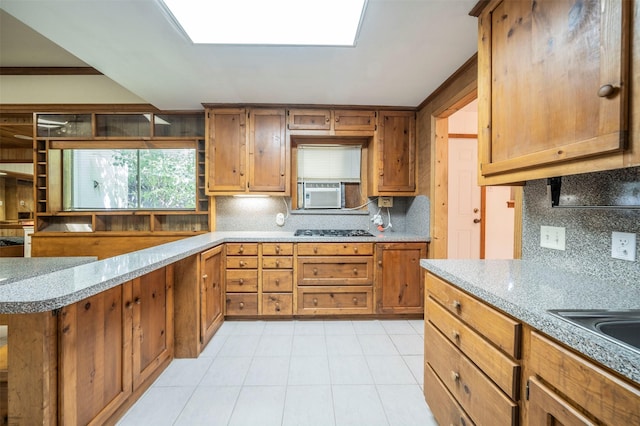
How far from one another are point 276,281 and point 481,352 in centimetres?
204

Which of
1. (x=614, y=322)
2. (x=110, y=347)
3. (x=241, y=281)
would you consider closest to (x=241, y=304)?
(x=241, y=281)

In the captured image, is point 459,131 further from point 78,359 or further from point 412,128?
point 78,359

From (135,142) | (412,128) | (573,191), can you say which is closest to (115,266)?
(573,191)

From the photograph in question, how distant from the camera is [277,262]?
2691mm

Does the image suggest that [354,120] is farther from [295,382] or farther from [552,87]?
[295,382]

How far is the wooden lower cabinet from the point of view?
1028 millimetres

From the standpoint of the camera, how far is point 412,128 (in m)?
2.97

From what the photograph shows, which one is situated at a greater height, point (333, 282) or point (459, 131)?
point (459, 131)

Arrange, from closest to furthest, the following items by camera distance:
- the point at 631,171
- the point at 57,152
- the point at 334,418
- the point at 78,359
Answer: the point at 631,171
the point at 78,359
the point at 334,418
the point at 57,152

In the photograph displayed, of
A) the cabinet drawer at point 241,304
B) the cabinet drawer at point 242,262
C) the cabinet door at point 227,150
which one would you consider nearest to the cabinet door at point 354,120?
the cabinet door at point 227,150

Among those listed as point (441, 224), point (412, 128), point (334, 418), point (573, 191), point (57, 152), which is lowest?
point (334, 418)

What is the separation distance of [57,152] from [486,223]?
5.67 m

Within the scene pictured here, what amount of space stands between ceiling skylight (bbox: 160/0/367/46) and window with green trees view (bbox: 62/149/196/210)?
6.09 feet

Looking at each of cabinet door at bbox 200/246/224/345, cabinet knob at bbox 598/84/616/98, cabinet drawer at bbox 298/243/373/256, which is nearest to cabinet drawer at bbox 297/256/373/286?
cabinet drawer at bbox 298/243/373/256
